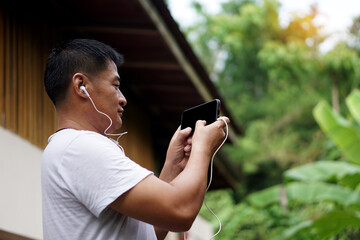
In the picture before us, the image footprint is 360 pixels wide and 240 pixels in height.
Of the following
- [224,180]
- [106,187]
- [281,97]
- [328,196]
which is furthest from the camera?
[281,97]

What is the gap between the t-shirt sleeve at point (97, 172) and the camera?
1.54 meters

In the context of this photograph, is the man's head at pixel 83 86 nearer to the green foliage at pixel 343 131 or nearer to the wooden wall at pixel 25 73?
the wooden wall at pixel 25 73

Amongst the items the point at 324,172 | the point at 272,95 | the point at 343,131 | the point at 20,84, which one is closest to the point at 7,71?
the point at 20,84

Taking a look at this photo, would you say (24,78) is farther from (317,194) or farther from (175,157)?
(317,194)

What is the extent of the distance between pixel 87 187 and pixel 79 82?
35cm

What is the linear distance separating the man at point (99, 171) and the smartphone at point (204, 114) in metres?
0.06

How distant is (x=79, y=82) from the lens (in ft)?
5.84

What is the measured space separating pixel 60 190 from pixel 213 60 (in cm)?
2546

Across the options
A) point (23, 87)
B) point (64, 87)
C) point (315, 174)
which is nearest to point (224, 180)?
point (315, 174)

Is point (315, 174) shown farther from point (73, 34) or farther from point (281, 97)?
point (281, 97)

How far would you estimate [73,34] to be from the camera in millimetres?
5496

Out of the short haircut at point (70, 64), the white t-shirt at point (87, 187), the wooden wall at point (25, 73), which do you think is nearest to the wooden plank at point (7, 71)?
the wooden wall at point (25, 73)

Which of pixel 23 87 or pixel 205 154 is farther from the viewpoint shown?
pixel 23 87

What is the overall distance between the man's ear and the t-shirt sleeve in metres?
0.17
